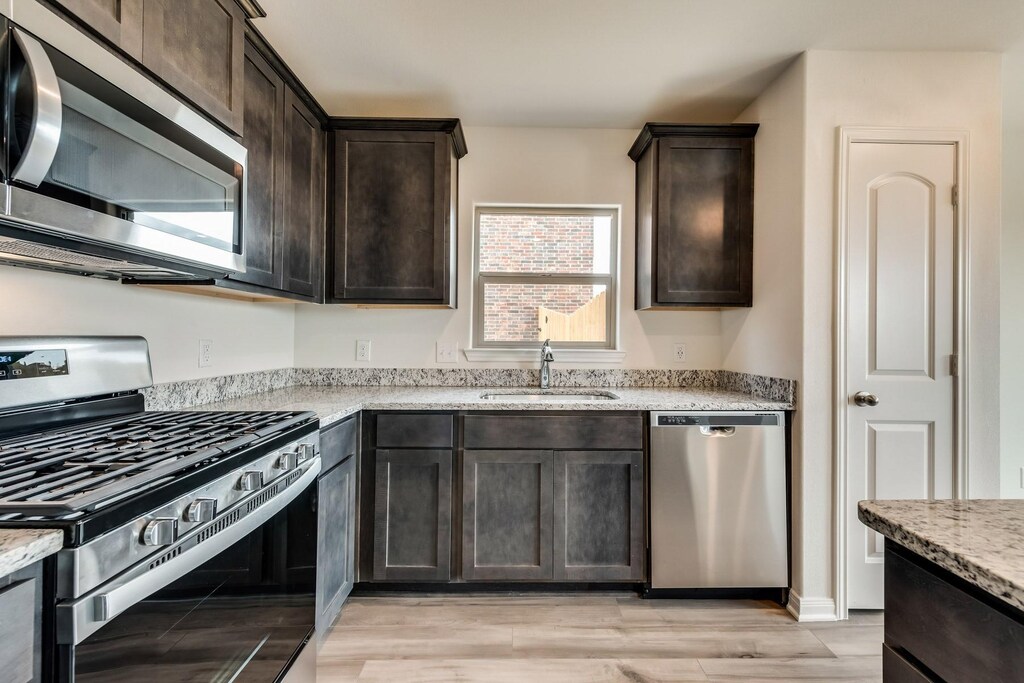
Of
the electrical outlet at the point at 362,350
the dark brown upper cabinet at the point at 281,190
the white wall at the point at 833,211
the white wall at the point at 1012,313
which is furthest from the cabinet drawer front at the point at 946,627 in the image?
the white wall at the point at 1012,313

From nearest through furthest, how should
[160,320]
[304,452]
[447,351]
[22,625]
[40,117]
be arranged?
[22,625] → [40,117] → [304,452] → [160,320] → [447,351]


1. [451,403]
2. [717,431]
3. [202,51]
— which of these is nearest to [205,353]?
[451,403]

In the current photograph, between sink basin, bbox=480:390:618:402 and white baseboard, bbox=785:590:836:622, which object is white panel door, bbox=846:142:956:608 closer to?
white baseboard, bbox=785:590:836:622

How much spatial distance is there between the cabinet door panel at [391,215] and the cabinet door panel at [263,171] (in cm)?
45

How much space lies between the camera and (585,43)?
6.66ft

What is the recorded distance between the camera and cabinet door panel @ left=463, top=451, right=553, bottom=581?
2.18 meters

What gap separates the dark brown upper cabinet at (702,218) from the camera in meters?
2.47

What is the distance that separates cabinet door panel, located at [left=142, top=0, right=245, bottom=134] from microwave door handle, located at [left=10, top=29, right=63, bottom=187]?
36 centimetres

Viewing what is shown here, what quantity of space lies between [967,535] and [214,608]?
4.70ft

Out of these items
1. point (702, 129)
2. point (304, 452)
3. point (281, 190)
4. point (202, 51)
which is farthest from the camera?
point (702, 129)

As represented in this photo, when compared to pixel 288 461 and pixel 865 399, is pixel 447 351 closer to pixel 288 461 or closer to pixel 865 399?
pixel 288 461

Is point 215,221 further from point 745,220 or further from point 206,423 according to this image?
point 745,220

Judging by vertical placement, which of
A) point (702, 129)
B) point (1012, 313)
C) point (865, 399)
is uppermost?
point (702, 129)

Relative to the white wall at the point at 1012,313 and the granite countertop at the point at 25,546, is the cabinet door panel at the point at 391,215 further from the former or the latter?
the white wall at the point at 1012,313
